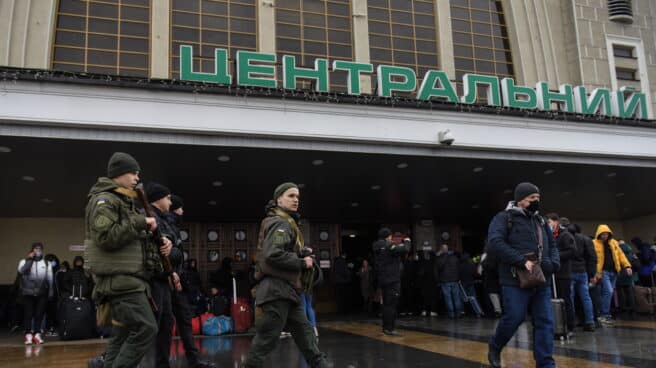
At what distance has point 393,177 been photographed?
14.4m

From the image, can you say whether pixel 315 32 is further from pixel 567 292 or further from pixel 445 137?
pixel 567 292

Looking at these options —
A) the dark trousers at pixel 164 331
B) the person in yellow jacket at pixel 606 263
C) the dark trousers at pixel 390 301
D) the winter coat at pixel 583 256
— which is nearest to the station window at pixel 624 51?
the person in yellow jacket at pixel 606 263

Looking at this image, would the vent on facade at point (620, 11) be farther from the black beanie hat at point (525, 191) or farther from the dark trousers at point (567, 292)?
the black beanie hat at point (525, 191)

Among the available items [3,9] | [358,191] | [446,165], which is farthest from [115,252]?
[3,9]

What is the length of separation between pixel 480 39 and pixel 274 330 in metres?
16.9

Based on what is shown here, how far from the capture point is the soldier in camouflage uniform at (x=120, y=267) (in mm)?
3955

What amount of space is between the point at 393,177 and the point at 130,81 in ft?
22.6

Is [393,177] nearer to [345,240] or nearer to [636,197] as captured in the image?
[345,240]

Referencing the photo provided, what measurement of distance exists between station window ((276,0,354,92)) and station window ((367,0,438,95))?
883 millimetres

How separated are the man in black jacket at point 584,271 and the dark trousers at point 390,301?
2.96 meters

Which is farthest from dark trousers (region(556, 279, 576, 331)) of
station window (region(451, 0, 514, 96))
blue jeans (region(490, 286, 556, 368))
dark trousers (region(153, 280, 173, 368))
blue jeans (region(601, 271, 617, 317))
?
station window (region(451, 0, 514, 96))

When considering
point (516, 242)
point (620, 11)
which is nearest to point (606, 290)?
point (516, 242)

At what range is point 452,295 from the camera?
14.1 meters

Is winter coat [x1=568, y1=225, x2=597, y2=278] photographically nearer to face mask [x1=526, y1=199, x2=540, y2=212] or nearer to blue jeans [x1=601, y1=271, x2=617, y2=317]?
blue jeans [x1=601, y1=271, x2=617, y2=317]
